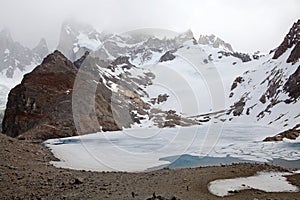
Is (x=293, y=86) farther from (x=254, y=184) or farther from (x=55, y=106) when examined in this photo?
(x=254, y=184)

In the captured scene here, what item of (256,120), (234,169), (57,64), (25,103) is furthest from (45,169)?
(256,120)

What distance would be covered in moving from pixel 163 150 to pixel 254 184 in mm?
15593

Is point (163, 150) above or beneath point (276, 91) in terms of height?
beneath

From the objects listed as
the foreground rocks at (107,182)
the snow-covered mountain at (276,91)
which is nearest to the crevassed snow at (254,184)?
the foreground rocks at (107,182)

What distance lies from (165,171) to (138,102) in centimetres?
12047

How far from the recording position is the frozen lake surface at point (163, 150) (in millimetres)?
25812

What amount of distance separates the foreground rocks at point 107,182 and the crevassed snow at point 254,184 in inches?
17.7

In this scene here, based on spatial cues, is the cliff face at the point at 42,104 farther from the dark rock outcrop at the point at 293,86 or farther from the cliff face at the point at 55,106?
the dark rock outcrop at the point at 293,86

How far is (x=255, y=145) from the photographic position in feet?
122

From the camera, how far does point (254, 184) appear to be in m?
17.4

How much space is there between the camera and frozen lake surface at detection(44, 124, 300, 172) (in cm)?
2581

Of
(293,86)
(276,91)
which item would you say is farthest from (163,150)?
(276,91)

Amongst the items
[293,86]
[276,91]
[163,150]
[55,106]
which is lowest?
[163,150]

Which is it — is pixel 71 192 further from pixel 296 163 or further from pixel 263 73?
pixel 263 73
